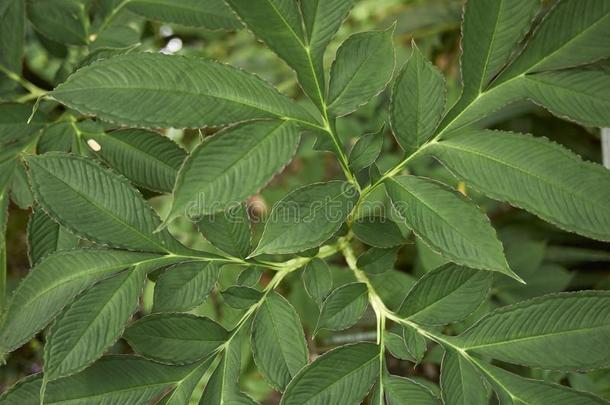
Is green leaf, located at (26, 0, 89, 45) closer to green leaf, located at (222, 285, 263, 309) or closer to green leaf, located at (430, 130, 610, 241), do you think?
green leaf, located at (222, 285, 263, 309)

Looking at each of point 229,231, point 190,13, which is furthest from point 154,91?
point 190,13

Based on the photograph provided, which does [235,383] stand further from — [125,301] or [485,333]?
[485,333]

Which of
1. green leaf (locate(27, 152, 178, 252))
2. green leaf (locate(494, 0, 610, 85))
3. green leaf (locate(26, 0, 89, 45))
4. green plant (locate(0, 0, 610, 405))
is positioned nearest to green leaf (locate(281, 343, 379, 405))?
green plant (locate(0, 0, 610, 405))

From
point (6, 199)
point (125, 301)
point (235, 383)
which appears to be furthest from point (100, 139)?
point (235, 383)

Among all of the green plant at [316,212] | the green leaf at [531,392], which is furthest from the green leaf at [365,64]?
the green leaf at [531,392]

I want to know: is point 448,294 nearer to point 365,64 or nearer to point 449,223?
point 449,223
